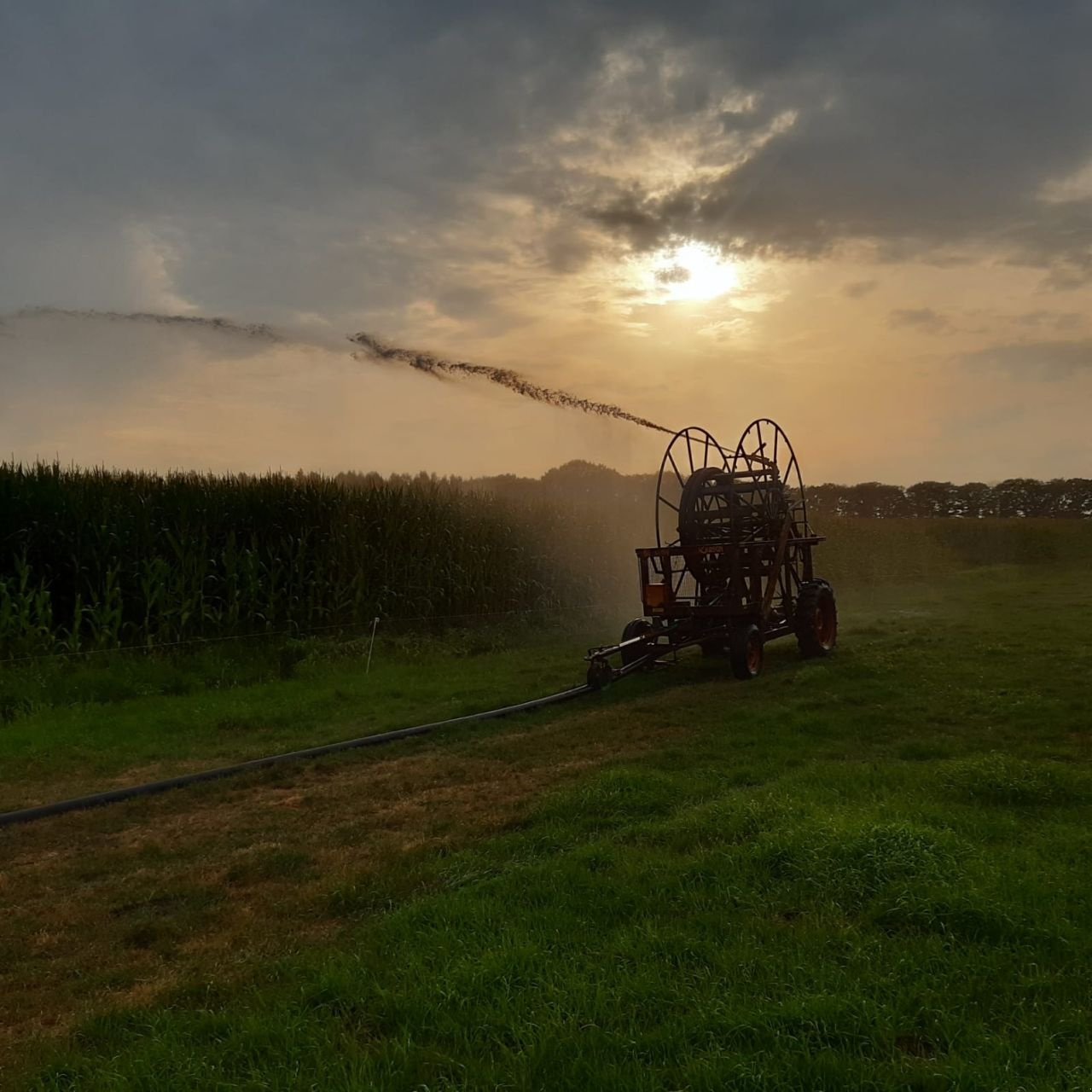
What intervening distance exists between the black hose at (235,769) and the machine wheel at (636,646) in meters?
1.85

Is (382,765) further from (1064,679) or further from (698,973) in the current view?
(1064,679)

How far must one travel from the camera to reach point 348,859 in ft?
20.6

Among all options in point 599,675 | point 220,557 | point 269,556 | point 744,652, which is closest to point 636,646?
point 599,675

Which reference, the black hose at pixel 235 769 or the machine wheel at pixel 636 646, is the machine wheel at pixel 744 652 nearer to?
the machine wheel at pixel 636 646

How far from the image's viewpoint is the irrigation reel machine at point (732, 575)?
13641mm

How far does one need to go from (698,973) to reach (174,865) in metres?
4.17

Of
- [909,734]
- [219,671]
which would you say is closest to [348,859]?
[909,734]

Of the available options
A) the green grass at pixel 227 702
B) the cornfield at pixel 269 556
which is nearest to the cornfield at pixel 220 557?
the cornfield at pixel 269 556

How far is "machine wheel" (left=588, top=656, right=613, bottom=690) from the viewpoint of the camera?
1255cm

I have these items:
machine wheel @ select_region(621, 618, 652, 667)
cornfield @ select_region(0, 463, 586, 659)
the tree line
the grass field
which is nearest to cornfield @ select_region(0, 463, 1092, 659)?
cornfield @ select_region(0, 463, 586, 659)

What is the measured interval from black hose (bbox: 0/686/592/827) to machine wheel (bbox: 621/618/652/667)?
185cm

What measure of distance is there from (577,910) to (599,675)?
7741 millimetres

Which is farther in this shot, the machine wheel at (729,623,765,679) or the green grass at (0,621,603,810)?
the machine wheel at (729,623,765,679)

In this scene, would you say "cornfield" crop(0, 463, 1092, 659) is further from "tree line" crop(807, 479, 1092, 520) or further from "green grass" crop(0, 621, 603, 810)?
"tree line" crop(807, 479, 1092, 520)
